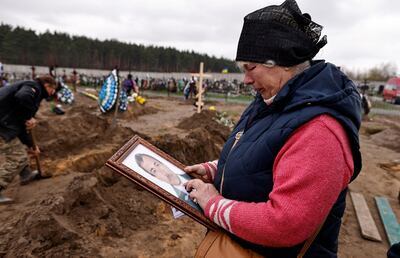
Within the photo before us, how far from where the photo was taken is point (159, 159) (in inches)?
68.8

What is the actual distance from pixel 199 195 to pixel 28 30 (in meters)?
63.5

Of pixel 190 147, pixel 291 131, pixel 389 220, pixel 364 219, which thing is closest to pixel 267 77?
pixel 291 131

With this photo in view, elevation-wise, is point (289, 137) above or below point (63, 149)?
above

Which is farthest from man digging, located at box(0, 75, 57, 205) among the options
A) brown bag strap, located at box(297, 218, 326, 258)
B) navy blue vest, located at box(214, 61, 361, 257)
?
brown bag strap, located at box(297, 218, 326, 258)

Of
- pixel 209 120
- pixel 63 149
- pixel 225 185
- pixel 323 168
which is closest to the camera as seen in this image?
A: pixel 323 168

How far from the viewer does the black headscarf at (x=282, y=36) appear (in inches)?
46.0

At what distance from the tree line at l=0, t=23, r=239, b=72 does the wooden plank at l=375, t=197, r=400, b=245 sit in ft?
144

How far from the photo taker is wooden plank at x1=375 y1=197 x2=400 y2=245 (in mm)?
4591

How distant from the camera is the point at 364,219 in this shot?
5.13 meters

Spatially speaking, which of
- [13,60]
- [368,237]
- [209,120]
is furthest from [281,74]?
[13,60]

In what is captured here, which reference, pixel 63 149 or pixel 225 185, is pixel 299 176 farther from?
pixel 63 149

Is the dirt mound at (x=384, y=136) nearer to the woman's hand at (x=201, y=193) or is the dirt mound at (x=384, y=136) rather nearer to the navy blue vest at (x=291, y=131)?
the navy blue vest at (x=291, y=131)

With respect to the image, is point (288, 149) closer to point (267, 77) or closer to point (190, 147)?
point (267, 77)

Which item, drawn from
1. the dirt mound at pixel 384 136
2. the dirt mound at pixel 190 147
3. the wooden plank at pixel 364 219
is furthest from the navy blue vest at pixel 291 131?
the dirt mound at pixel 384 136
